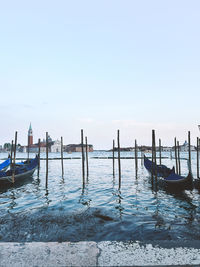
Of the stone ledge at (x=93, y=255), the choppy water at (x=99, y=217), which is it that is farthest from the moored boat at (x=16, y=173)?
the stone ledge at (x=93, y=255)

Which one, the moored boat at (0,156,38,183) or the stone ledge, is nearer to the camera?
the stone ledge

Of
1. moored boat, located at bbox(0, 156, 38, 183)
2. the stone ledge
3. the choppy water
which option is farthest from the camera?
moored boat, located at bbox(0, 156, 38, 183)

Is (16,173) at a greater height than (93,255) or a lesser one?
lesser

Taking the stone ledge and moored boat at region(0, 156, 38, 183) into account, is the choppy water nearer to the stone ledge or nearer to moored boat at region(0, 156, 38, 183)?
the stone ledge

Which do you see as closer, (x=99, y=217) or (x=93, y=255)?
(x=93, y=255)

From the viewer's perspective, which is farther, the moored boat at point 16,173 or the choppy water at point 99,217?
the moored boat at point 16,173

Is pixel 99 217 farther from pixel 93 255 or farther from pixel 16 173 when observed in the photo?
pixel 16 173

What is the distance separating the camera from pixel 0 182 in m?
13.7

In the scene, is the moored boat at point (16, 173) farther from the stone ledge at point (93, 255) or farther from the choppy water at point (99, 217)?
the stone ledge at point (93, 255)

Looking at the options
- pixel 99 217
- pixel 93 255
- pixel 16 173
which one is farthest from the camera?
pixel 16 173

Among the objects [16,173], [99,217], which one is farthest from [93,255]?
[16,173]

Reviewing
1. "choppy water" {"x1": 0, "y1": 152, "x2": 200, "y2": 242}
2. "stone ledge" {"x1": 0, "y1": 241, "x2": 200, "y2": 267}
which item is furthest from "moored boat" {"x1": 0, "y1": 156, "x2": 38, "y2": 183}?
"stone ledge" {"x1": 0, "y1": 241, "x2": 200, "y2": 267}

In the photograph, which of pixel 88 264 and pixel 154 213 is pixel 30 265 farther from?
pixel 154 213

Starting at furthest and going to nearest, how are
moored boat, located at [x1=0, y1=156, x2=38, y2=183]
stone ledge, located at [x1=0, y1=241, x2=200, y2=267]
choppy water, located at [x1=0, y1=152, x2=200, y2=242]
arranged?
moored boat, located at [x1=0, y1=156, x2=38, y2=183] < choppy water, located at [x1=0, y1=152, x2=200, y2=242] < stone ledge, located at [x1=0, y1=241, x2=200, y2=267]
